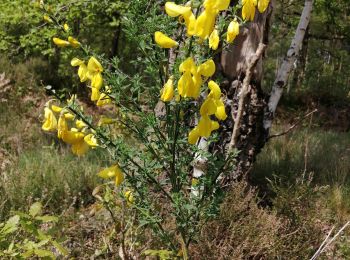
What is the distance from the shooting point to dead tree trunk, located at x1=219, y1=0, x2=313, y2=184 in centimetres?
291

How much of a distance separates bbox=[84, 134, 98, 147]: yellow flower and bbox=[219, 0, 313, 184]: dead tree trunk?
1.13 metres

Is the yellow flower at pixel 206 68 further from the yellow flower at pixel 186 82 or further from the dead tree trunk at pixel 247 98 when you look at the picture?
the dead tree trunk at pixel 247 98

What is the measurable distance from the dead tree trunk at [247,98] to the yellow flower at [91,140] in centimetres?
113

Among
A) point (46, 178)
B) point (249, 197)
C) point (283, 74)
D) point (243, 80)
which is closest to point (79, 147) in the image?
point (249, 197)

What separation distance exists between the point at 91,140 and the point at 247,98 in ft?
4.83

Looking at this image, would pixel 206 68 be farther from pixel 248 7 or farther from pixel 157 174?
pixel 157 174

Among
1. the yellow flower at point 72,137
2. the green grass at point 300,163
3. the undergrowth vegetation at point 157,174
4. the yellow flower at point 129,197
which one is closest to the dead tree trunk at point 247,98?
the undergrowth vegetation at point 157,174

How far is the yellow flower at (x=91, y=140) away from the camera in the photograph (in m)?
1.70

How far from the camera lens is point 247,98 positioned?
9.53ft

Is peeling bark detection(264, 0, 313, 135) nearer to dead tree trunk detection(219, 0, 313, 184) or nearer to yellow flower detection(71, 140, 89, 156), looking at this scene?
dead tree trunk detection(219, 0, 313, 184)

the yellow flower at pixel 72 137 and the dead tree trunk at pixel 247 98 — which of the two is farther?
the dead tree trunk at pixel 247 98

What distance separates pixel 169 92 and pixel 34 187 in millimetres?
2477

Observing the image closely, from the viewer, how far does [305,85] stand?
37.8 ft

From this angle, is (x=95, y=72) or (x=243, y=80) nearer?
(x=95, y=72)
